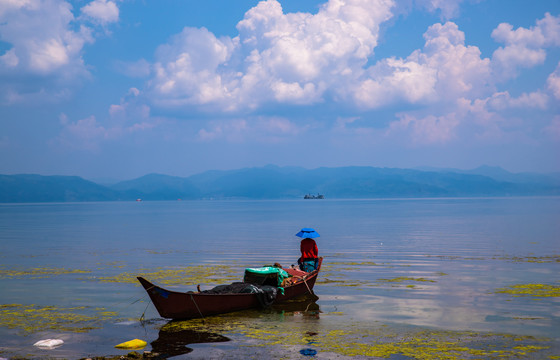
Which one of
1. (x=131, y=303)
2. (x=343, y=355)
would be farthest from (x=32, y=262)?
(x=343, y=355)

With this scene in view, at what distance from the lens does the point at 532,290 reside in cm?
2731

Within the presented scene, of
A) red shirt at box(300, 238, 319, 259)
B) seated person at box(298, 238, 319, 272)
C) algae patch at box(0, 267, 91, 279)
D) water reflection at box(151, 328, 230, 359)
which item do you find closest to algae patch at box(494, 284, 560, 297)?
seated person at box(298, 238, 319, 272)

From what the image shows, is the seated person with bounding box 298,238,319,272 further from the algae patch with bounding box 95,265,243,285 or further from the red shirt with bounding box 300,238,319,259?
the algae patch with bounding box 95,265,243,285

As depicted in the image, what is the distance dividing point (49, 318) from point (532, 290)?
23.9 meters

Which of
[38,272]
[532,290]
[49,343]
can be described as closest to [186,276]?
[38,272]

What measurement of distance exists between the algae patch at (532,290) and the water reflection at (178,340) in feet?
54.0

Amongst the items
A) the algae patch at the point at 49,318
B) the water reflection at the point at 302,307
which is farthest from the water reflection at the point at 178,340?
the water reflection at the point at 302,307

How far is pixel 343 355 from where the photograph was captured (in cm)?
1611

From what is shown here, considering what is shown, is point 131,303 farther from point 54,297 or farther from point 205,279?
point 205,279

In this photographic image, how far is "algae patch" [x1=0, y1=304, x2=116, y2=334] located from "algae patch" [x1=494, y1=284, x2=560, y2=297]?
20.0 m

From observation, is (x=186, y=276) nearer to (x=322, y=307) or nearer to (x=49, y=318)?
(x=49, y=318)

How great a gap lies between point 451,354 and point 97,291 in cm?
1984

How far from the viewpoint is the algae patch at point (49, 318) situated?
20.1 m

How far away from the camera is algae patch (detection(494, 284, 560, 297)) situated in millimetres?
26250
